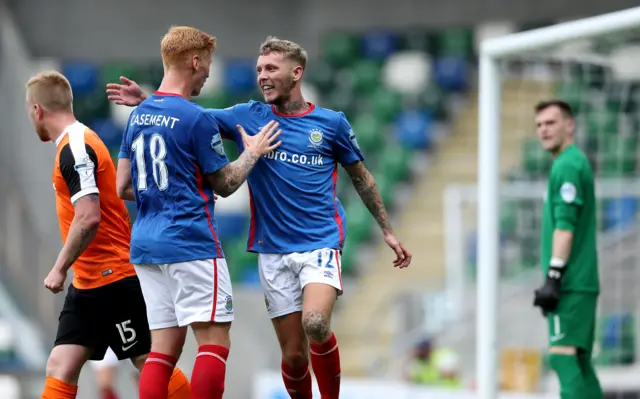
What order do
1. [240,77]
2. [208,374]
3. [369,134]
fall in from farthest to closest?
[240,77] < [369,134] < [208,374]

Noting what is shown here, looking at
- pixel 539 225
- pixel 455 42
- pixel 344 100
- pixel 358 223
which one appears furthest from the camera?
pixel 455 42

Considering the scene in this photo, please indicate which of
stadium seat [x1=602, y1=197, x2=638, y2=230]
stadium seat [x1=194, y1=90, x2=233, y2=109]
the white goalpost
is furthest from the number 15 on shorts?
stadium seat [x1=194, y1=90, x2=233, y2=109]

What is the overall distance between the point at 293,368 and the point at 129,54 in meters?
13.0

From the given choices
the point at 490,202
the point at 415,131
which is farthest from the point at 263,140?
the point at 415,131

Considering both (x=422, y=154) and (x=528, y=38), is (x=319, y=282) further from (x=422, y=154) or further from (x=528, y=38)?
(x=422, y=154)

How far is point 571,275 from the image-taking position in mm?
6867

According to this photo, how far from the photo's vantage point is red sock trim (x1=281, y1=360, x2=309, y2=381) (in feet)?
18.8

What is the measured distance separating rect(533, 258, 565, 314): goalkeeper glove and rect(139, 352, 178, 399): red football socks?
2.42 m

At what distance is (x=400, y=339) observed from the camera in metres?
13.9

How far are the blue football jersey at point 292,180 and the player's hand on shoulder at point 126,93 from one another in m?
0.40

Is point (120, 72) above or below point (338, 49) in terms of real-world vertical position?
below

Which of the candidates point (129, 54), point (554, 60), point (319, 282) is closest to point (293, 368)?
point (319, 282)

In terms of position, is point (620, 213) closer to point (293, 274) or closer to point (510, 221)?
point (510, 221)

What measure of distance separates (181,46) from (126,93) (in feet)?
1.88
